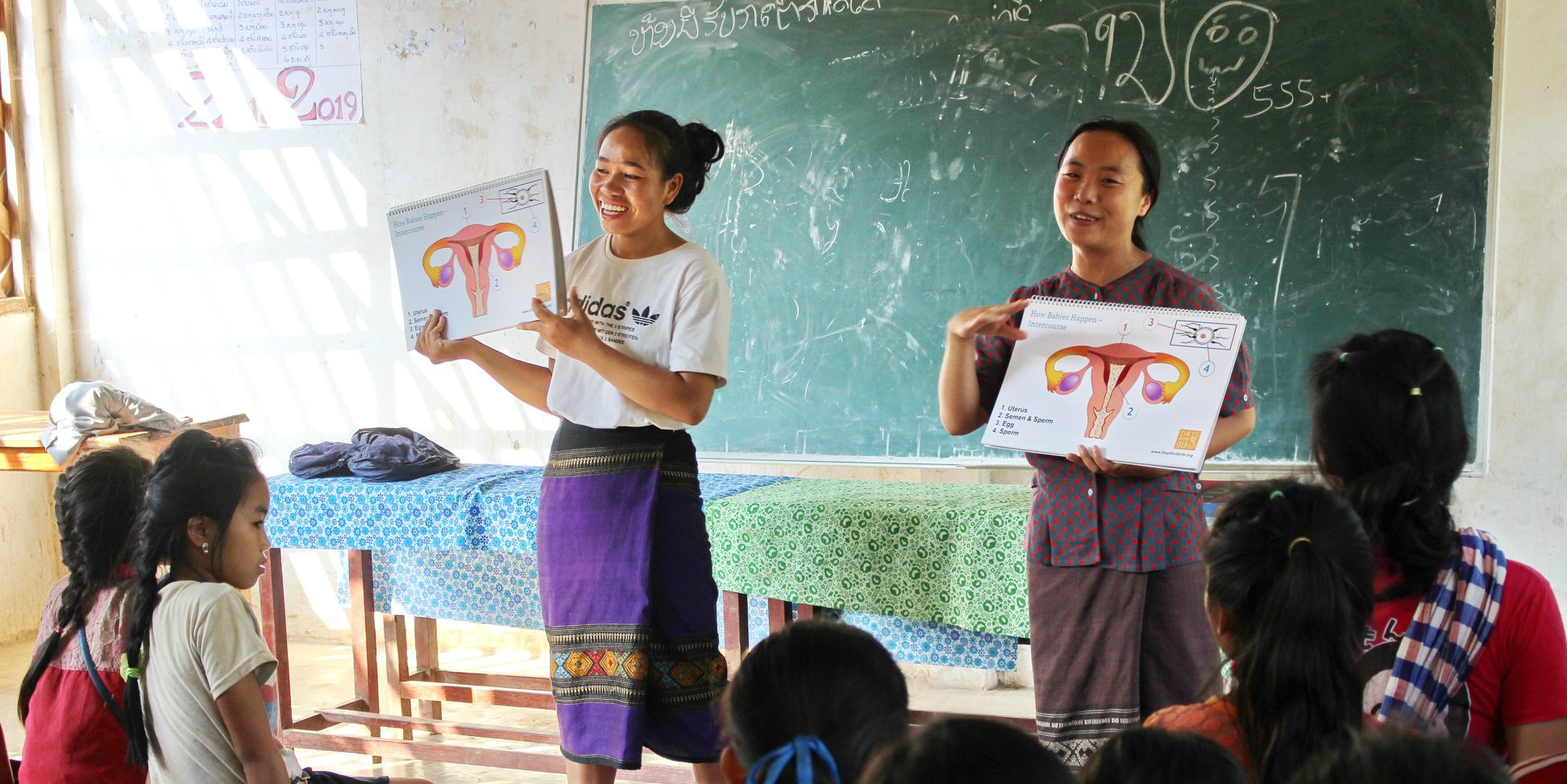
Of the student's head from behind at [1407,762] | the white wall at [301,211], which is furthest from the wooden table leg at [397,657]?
the student's head from behind at [1407,762]

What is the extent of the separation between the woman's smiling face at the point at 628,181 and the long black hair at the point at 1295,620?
1.36m

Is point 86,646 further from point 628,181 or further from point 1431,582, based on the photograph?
point 1431,582

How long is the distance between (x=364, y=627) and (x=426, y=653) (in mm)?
394

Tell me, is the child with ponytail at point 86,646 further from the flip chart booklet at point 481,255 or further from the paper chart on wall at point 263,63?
the paper chart on wall at point 263,63

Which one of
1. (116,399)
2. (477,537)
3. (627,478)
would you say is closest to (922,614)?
(627,478)

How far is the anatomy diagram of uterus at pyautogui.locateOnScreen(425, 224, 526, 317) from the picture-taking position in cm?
236

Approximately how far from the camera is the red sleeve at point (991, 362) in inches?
86.0

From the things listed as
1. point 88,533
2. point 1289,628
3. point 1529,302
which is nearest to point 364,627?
point 88,533

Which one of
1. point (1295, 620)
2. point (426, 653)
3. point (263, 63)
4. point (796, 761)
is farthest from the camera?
point (263, 63)

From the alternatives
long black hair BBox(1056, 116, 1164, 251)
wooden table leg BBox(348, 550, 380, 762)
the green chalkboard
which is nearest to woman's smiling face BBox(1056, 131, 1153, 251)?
long black hair BBox(1056, 116, 1164, 251)

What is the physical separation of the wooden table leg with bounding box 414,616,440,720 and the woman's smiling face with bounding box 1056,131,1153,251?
2785 millimetres

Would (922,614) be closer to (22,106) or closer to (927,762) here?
(927,762)

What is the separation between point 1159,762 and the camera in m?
0.95

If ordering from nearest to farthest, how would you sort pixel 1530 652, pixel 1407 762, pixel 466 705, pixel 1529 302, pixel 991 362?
pixel 1407 762 < pixel 1530 652 < pixel 991 362 < pixel 1529 302 < pixel 466 705
